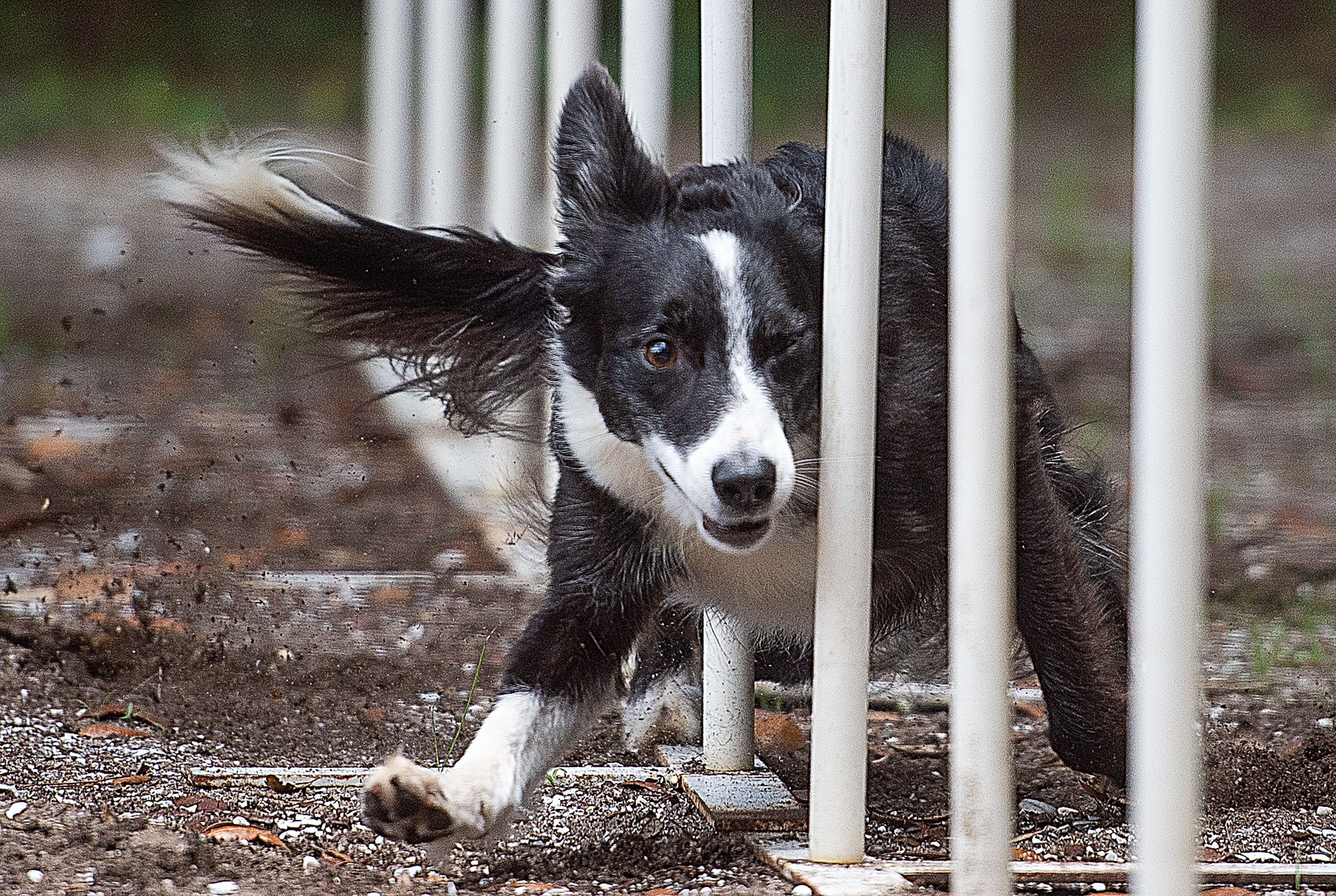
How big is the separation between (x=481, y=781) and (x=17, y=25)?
1326cm

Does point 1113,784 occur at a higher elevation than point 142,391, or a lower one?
lower

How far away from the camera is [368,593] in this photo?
428 centimetres

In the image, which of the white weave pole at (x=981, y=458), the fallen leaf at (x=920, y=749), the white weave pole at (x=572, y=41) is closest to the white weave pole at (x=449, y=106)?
the white weave pole at (x=572, y=41)

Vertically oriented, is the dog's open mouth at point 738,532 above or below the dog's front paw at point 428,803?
above

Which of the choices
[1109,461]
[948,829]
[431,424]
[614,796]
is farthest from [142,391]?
[948,829]

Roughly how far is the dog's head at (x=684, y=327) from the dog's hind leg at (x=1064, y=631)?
16.1 inches

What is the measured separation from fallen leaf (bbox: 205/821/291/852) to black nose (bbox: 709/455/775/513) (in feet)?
2.72

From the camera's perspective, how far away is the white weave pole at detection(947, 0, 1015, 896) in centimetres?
209

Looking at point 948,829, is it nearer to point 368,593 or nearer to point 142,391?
point 368,593

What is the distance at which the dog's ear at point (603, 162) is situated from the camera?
9.24 ft

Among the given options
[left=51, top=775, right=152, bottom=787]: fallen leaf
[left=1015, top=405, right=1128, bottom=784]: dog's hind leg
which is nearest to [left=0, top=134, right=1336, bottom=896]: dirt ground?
[left=51, top=775, right=152, bottom=787]: fallen leaf

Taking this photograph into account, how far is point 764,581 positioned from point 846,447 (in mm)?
451

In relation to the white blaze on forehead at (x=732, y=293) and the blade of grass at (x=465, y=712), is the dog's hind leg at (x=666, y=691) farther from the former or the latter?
the white blaze on forehead at (x=732, y=293)

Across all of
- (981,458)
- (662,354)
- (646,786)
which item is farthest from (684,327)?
(646,786)
